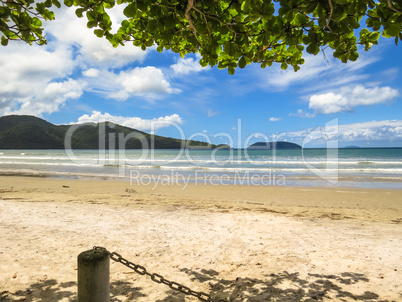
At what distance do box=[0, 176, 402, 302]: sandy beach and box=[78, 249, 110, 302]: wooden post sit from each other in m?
1.31

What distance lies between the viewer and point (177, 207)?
28.7 feet

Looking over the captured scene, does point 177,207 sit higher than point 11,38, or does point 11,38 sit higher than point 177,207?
point 11,38

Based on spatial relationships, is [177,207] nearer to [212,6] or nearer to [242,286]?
[242,286]

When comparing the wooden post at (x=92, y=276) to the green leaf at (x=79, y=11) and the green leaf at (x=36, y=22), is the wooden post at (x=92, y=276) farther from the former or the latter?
the green leaf at (x=36, y=22)

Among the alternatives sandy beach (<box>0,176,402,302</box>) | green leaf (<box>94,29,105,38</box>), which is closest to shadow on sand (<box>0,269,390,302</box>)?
sandy beach (<box>0,176,402,302</box>)

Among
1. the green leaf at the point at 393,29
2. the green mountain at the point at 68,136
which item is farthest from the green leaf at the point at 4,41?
the green mountain at the point at 68,136

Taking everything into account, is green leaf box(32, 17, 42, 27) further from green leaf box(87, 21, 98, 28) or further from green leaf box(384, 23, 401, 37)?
green leaf box(384, 23, 401, 37)

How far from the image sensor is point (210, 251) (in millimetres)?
4875

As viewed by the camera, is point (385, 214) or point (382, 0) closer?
point (382, 0)

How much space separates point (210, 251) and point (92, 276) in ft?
10.1

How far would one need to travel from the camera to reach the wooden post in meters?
2.15

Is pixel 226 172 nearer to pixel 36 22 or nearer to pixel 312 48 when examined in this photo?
pixel 312 48

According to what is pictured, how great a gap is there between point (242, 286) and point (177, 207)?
5.30m

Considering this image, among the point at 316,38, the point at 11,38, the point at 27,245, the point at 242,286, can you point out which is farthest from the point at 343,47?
the point at 27,245
